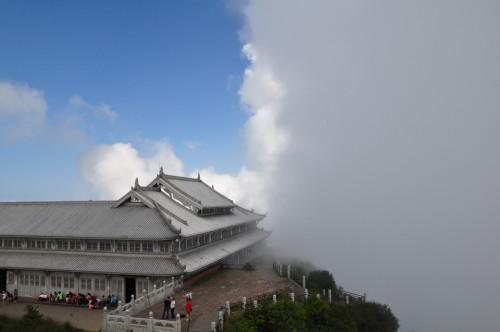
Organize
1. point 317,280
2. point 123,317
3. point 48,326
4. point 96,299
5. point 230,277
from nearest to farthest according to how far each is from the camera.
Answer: point 123,317 → point 48,326 → point 96,299 → point 230,277 → point 317,280

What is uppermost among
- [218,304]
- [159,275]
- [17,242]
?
[17,242]

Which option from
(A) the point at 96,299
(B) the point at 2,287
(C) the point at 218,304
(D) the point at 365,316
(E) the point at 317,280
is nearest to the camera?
(C) the point at 218,304

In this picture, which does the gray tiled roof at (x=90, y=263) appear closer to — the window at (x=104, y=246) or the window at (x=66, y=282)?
the window at (x=104, y=246)

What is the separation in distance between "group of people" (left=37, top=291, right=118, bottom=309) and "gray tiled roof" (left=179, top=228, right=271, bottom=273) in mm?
7172

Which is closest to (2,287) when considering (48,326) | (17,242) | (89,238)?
(17,242)

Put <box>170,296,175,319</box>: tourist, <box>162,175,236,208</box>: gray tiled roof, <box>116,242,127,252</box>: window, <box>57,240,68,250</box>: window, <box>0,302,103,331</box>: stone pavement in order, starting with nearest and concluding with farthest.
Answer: <box>170,296,175,319</box>: tourist
<box>0,302,103,331</box>: stone pavement
<box>116,242,127,252</box>: window
<box>57,240,68,250</box>: window
<box>162,175,236,208</box>: gray tiled roof

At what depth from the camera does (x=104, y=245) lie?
35.2m

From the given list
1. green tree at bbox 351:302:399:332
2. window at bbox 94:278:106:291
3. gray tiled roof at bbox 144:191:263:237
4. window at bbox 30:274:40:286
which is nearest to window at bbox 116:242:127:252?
window at bbox 94:278:106:291

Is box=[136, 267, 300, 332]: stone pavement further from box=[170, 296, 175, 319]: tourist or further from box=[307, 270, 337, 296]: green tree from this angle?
box=[307, 270, 337, 296]: green tree

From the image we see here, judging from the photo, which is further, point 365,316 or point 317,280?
point 317,280

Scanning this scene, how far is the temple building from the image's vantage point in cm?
3281

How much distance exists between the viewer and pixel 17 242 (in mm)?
38281

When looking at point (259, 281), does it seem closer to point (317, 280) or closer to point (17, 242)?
point (317, 280)

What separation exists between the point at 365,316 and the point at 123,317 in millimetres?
23321
